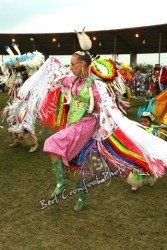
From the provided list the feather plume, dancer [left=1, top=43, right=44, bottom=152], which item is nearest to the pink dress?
the feather plume

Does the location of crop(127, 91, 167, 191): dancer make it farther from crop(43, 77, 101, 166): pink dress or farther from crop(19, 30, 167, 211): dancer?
crop(43, 77, 101, 166): pink dress

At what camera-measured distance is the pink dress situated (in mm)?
2922

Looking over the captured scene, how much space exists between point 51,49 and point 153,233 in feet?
78.1

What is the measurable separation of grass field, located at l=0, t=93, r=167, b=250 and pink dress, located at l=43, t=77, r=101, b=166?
0.65m

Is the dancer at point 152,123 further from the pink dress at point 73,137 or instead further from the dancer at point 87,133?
the pink dress at point 73,137

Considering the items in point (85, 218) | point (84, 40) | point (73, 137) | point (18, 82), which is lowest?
point (85, 218)

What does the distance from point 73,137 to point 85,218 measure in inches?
34.8

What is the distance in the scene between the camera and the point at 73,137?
3.02 metres

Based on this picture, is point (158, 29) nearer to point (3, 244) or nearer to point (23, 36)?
point (23, 36)

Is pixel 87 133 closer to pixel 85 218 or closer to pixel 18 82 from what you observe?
pixel 85 218

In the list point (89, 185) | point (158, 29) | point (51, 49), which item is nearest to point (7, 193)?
point (89, 185)

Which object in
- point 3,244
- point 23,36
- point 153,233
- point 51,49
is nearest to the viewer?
point 3,244

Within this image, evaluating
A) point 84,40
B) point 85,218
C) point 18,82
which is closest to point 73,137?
point 85,218

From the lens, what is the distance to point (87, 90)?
3.15m
